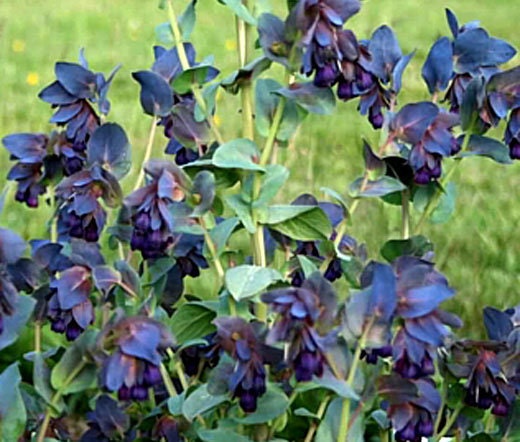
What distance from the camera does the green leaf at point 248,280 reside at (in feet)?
3.59

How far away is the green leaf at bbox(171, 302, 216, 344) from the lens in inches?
49.6

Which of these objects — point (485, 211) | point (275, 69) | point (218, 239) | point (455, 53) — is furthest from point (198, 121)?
point (275, 69)

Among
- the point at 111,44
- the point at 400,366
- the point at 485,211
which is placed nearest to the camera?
the point at 400,366

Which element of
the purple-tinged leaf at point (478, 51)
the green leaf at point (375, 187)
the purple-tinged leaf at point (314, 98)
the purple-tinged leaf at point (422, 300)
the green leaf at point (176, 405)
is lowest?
the green leaf at point (176, 405)

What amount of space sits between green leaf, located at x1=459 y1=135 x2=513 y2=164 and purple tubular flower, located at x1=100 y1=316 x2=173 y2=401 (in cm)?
45

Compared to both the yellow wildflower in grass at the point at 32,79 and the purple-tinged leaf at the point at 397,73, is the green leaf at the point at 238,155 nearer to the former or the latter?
the purple-tinged leaf at the point at 397,73

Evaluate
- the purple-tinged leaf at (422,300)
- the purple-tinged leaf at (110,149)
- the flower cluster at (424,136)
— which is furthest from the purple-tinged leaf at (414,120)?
the purple-tinged leaf at (110,149)

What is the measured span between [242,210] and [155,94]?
0.68ft

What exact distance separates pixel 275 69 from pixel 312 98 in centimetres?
301

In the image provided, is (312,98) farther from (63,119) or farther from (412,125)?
(63,119)

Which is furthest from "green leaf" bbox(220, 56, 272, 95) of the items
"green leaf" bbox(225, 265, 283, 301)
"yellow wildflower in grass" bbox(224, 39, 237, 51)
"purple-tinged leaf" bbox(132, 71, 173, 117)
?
"yellow wildflower in grass" bbox(224, 39, 237, 51)

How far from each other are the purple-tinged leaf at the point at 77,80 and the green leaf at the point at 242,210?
0.83ft

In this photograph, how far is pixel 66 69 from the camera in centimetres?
131

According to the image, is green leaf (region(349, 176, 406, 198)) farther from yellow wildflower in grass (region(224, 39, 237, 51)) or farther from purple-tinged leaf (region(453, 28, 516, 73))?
yellow wildflower in grass (region(224, 39, 237, 51))
